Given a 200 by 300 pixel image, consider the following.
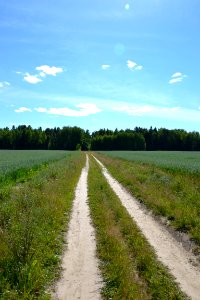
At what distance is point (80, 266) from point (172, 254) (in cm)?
280

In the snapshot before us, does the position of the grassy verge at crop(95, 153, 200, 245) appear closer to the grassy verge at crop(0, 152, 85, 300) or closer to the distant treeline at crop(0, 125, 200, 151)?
the grassy verge at crop(0, 152, 85, 300)

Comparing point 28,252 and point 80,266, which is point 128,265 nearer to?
point 80,266

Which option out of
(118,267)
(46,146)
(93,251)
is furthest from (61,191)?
(46,146)

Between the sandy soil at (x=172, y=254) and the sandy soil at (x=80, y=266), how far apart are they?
186cm

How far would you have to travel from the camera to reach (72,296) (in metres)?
7.04

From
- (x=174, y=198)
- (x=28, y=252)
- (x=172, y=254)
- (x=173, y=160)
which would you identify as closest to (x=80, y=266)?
(x=28, y=252)

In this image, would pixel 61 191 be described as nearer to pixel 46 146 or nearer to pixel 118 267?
pixel 118 267

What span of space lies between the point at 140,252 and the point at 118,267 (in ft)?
4.49

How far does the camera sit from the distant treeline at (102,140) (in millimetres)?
144625

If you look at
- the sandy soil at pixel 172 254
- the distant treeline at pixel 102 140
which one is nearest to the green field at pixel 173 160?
the sandy soil at pixel 172 254

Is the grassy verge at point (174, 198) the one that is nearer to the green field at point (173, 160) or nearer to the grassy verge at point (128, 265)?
the grassy verge at point (128, 265)

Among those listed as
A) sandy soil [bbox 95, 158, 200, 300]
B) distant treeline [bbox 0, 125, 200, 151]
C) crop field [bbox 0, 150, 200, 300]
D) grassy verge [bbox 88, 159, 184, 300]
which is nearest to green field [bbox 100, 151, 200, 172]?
crop field [bbox 0, 150, 200, 300]

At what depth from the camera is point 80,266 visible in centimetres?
869

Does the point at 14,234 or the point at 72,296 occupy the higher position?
the point at 14,234
